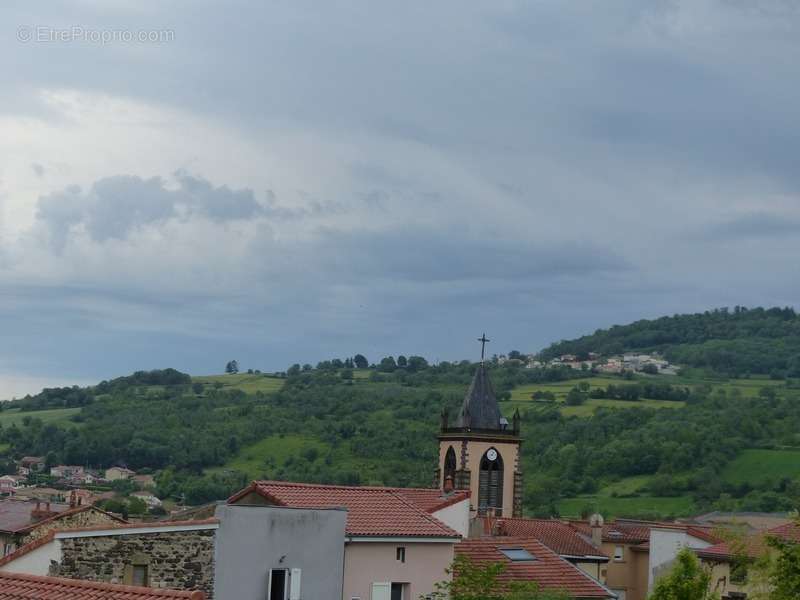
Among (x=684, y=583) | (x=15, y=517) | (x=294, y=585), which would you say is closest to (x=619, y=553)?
(x=15, y=517)

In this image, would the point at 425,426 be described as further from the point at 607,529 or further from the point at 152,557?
the point at 152,557

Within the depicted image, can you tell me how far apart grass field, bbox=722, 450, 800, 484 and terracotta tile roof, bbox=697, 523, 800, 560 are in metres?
77.3

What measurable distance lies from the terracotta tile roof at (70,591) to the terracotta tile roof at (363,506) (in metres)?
10.2

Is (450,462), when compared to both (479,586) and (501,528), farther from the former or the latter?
(479,586)

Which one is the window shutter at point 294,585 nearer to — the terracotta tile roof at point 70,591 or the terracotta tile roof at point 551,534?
the terracotta tile roof at point 70,591

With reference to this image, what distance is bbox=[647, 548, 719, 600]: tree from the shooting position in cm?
2861

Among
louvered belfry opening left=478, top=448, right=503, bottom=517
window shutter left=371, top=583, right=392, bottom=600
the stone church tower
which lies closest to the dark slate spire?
the stone church tower

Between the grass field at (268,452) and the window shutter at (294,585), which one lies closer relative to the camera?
the window shutter at (294,585)

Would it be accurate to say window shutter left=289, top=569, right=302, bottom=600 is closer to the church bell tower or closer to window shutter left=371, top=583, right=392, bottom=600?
window shutter left=371, top=583, right=392, bottom=600

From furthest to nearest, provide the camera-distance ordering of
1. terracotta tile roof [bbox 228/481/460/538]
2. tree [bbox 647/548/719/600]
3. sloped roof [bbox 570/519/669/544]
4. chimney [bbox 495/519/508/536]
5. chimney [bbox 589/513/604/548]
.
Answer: sloped roof [bbox 570/519/669/544], chimney [bbox 589/513/604/548], chimney [bbox 495/519/508/536], terracotta tile roof [bbox 228/481/460/538], tree [bbox 647/548/719/600]

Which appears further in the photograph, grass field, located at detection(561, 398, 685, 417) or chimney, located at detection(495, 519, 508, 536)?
grass field, located at detection(561, 398, 685, 417)

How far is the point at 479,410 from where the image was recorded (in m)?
81.2

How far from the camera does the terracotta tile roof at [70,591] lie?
18444 millimetres

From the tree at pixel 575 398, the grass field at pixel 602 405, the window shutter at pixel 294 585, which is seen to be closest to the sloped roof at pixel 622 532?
the window shutter at pixel 294 585
